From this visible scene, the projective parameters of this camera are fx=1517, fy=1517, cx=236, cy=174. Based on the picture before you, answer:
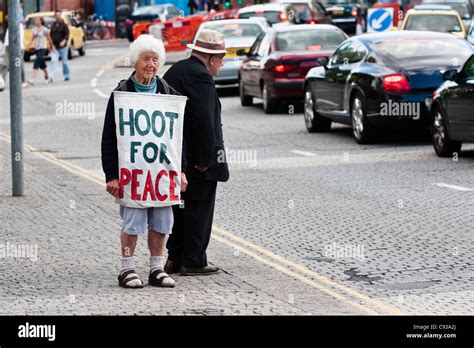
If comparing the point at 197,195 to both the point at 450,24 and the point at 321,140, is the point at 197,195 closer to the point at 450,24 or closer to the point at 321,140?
the point at 321,140

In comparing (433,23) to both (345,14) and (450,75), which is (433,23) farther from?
(450,75)

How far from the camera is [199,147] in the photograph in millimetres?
10258

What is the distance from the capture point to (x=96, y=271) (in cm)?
1053

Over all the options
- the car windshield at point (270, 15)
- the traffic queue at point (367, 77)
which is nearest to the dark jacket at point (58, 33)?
the car windshield at point (270, 15)

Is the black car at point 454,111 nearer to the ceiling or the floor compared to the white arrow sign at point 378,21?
nearer to the ceiling

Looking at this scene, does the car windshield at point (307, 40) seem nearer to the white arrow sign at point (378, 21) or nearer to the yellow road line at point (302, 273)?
the white arrow sign at point (378, 21)

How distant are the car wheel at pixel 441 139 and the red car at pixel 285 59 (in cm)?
Answer: 756

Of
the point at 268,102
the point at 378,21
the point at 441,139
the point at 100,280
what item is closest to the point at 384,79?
the point at 441,139

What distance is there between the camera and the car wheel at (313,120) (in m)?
23.0

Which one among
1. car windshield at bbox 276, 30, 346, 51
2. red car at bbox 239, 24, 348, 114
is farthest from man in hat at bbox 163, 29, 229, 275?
car windshield at bbox 276, 30, 346, 51

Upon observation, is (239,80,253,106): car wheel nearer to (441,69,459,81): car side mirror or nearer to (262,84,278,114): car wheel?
(262,84,278,114): car wheel

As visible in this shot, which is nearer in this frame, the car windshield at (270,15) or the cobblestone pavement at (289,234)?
the cobblestone pavement at (289,234)

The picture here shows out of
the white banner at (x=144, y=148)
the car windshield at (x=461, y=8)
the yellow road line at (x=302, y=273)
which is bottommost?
the car windshield at (x=461, y=8)
